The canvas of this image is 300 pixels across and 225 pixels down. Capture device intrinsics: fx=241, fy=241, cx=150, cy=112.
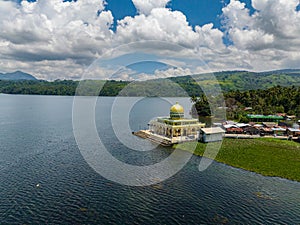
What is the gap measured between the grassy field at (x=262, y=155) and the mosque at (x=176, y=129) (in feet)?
12.8

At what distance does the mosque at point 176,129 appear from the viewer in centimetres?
5137

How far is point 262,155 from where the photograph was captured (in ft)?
133

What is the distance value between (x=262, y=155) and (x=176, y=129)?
17.9 m

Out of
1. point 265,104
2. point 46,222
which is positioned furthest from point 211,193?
point 265,104

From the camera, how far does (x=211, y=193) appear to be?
26.9 m

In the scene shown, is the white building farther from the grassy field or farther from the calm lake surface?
the calm lake surface

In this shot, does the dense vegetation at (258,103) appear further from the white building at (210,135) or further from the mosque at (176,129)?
the mosque at (176,129)

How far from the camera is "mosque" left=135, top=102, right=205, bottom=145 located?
2022 inches

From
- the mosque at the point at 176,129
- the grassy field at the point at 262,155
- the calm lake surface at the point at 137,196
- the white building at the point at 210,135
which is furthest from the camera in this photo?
the mosque at the point at 176,129

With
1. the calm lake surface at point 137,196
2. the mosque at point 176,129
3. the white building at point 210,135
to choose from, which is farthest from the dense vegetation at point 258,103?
the calm lake surface at point 137,196

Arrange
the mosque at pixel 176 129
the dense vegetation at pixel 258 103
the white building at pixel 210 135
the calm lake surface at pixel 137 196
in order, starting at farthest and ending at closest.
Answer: the dense vegetation at pixel 258 103 < the mosque at pixel 176 129 < the white building at pixel 210 135 < the calm lake surface at pixel 137 196

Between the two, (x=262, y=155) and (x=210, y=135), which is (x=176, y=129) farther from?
(x=262, y=155)

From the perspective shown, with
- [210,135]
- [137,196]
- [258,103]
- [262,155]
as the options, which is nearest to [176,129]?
[210,135]

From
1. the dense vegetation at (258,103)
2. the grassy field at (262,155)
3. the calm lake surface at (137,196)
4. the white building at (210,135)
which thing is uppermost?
the dense vegetation at (258,103)
